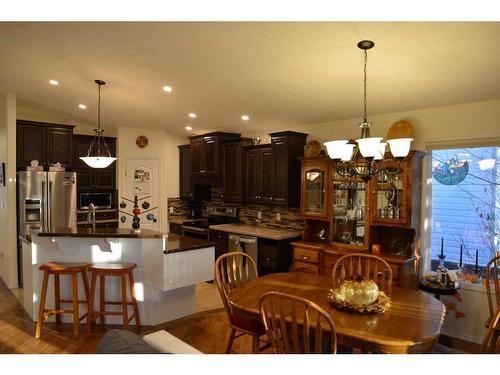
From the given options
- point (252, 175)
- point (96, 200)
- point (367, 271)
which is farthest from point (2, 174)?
point (367, 271)

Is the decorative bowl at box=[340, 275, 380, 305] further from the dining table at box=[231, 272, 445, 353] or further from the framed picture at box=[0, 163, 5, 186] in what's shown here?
the framed picture at box=[0, 163, 5, 186]

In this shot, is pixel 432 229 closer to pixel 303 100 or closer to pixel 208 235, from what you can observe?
pixel 303 100

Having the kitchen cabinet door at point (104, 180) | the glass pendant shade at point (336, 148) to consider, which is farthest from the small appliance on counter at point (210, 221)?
the glass pendant shade at point (336, 148)

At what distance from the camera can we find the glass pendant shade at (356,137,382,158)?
2152 millimetres

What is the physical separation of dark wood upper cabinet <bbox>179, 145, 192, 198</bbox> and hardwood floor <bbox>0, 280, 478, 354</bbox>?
113 inches

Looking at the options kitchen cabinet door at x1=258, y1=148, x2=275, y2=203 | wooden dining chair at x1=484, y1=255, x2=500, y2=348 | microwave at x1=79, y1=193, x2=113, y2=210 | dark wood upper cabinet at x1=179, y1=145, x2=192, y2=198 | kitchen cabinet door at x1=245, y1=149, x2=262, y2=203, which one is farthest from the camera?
dark wood upper cabinet at x1=179, y1=145, x2=192, y2=198

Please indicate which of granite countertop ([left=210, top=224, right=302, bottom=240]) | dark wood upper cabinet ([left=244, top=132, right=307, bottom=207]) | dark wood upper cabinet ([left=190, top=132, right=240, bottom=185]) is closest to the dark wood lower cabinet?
granite countertop ([left=210, top=224, right=302, bottom=240])

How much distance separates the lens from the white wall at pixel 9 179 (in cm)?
477

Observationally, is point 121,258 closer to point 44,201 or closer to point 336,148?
point 44,201

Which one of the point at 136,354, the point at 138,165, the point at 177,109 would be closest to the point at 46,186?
the point at 138,165

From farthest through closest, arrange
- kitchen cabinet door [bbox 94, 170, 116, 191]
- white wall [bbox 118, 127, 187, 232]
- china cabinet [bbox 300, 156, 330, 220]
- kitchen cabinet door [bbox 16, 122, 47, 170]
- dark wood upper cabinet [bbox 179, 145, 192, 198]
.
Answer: dark wood upper cabinet [bbox 179, 145, 192, 198] → white wall [bbox 118, 127, 187, 232] → kitchen cabinet door [bbox 94, 170, 116, 191] → kitchen cabinet door [bbox 16, 122, 47, 170] → china cabinet [bbox 300, 156, 330, 220]

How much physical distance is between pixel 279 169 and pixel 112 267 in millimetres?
2483

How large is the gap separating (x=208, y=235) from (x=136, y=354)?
411cm

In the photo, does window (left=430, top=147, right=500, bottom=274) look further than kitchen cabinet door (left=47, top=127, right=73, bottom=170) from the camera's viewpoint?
No
